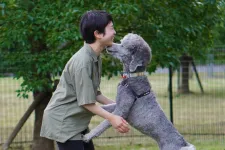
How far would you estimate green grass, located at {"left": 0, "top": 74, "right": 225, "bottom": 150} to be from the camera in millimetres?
8789

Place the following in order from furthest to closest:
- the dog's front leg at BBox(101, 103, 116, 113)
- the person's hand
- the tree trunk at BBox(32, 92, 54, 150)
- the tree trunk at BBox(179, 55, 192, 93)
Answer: the tree trunk at BBox(179, 55, 192, 93), the tree trunk at BBox(32, 92, 54, 150), the dog's front leg at BBox(101, 103, 116, 113), the person's hand

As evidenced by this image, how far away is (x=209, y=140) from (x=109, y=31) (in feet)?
18.7

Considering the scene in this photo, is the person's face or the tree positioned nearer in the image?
the person's face

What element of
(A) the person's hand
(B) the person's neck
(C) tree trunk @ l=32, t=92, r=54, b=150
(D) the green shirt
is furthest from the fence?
(A) the person's hand

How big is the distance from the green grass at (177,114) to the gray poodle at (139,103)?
13.8ft

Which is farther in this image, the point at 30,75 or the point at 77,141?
the point at 30,75

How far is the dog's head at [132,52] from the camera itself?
4.00 meters

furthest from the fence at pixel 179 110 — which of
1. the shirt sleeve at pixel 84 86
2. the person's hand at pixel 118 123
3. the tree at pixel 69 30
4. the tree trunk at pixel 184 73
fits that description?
the person's hand at pixel 118 123

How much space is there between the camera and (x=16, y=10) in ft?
21.9

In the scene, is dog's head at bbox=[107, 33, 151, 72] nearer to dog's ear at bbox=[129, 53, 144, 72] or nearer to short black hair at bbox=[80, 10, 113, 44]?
dog's ear at bbox=[129, 53, 144, 72]

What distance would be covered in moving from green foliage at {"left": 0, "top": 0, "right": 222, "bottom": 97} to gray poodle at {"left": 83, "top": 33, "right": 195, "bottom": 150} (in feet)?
7.33

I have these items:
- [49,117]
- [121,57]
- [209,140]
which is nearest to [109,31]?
[121,57]

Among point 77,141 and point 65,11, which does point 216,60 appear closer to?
point 65,11

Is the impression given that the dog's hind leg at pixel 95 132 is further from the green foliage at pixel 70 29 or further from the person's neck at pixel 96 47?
the green foliage at pixel 70 29
